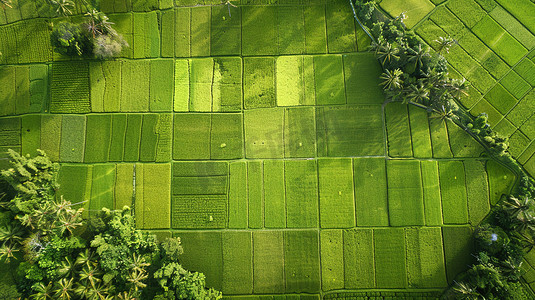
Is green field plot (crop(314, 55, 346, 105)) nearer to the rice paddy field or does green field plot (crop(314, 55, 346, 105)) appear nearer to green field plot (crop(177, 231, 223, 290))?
the rice paddy field

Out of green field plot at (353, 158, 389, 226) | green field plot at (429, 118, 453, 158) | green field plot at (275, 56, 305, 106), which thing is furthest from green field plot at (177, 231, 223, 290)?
green field plot at (429, 118, 453, 158)

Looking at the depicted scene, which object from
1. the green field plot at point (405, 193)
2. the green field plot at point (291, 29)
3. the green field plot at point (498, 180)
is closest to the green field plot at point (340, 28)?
the green field plot at point (291, 29)

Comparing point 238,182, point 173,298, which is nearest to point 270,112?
point 238,182

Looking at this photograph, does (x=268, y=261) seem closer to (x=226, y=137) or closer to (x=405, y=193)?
(x=226, y=137)

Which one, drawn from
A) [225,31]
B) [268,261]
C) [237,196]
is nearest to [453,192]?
[268,261]

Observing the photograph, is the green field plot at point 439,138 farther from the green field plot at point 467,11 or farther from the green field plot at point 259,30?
the green field plot at point 259,30

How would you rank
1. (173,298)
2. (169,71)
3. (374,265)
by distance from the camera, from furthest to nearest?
(169,71)
(374,265)
(173,298)

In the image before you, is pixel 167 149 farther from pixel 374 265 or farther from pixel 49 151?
pixel 374 265
